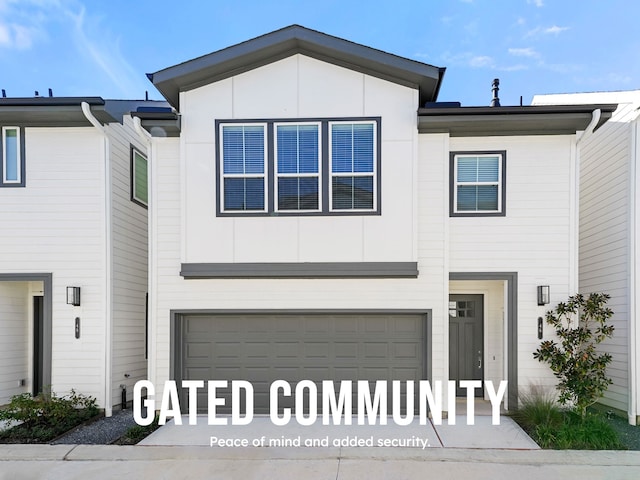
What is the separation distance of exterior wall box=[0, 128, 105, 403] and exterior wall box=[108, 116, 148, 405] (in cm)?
26

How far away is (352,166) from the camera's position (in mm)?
6883

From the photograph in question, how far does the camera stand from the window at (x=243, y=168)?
6922 millimetres

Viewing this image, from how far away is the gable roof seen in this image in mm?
6676

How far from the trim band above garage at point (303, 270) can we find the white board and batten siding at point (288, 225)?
0.10 meters

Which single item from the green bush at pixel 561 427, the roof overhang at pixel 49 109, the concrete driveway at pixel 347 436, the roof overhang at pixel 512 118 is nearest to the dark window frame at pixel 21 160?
the roof overhang at pixel 49 109

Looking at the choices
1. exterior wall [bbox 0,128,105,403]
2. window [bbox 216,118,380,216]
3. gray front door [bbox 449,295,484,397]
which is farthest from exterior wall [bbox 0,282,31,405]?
gray front door [bbox 449,295,484,397]

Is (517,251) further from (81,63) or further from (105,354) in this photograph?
(81,63)

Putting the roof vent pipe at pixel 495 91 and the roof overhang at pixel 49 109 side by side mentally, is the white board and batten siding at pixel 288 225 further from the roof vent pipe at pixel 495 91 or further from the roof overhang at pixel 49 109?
the roof vent pipe at pixel 495 91

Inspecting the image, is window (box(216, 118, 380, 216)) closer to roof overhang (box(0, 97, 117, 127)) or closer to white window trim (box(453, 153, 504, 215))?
white window trim (box(453, 153, 504, 215))

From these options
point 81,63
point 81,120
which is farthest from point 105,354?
point 81,63

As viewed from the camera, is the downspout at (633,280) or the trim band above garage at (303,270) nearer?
the downspout at (633,280)

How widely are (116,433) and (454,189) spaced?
6.80m

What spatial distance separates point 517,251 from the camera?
714 centimetres

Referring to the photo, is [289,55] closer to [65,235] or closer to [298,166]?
[298,166]
